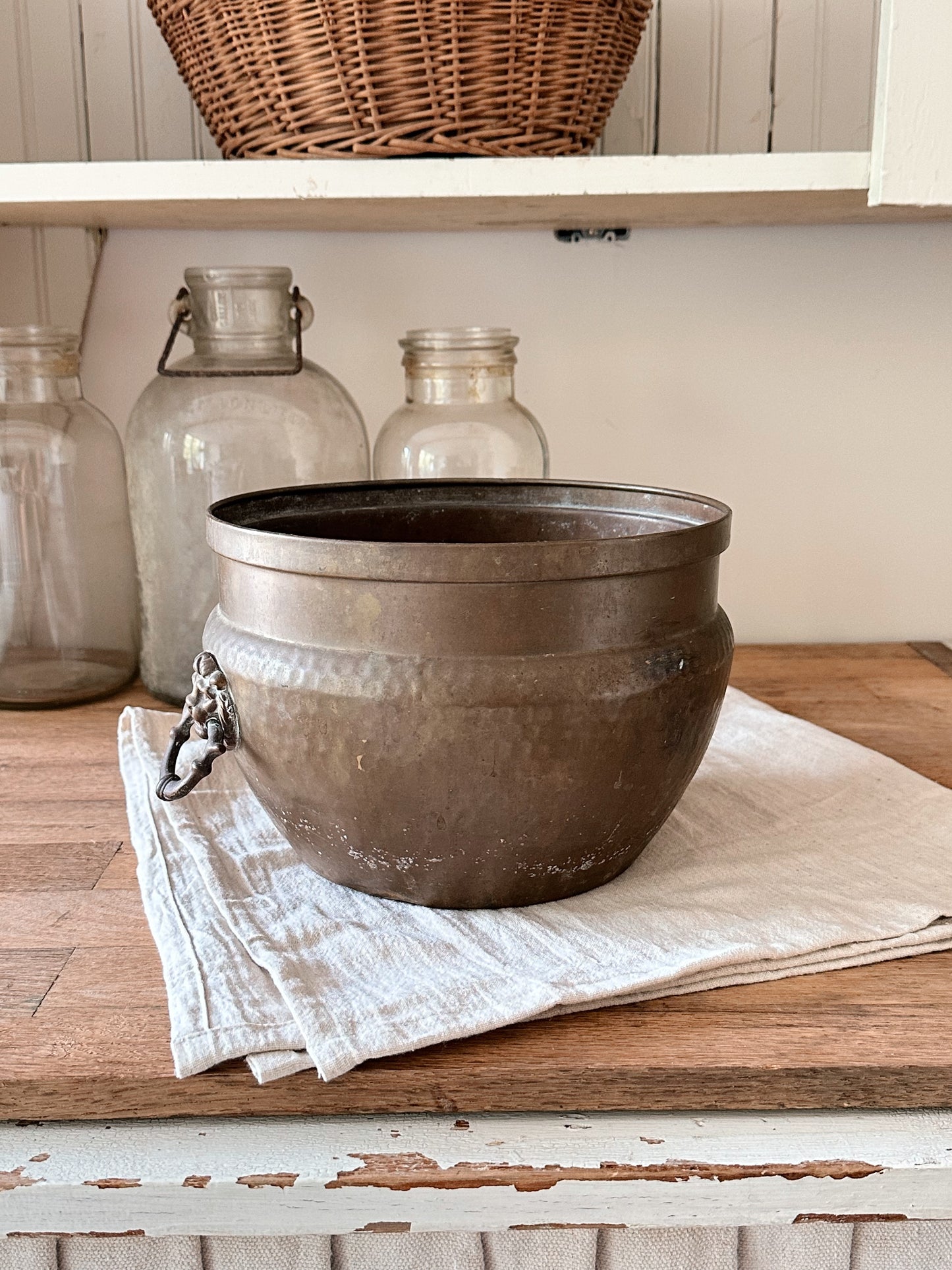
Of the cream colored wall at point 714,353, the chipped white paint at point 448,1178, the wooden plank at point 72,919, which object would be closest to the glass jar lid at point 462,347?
the cream colored wall at point 714,353

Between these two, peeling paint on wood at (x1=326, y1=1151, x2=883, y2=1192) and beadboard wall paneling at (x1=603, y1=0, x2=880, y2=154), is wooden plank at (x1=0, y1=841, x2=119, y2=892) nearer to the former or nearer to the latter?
peeling paint on wood at (x1=326, y1=1151, x2=883, y2=1192)

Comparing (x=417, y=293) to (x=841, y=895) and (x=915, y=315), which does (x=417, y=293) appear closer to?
(x=915, y=315)

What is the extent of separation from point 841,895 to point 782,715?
0.30 m

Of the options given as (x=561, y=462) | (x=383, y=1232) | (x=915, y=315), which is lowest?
(x=383, y=1232)

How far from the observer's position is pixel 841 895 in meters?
0.62

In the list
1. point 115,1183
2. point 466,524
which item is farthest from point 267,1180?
point 466,524

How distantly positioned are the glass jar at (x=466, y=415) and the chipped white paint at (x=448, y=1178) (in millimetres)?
602

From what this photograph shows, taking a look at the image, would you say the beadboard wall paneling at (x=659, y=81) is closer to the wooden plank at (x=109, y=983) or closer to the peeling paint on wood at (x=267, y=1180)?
the wooden plank at (x=109, y=983)

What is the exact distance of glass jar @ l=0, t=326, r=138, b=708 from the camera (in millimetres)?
974

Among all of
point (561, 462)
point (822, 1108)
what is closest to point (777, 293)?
point (561, 462)

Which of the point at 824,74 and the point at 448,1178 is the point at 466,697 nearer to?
the point at 448,1178

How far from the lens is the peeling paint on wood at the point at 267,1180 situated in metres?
0.47

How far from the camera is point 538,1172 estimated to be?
1.54ft

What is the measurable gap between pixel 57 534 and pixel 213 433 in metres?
0.18
